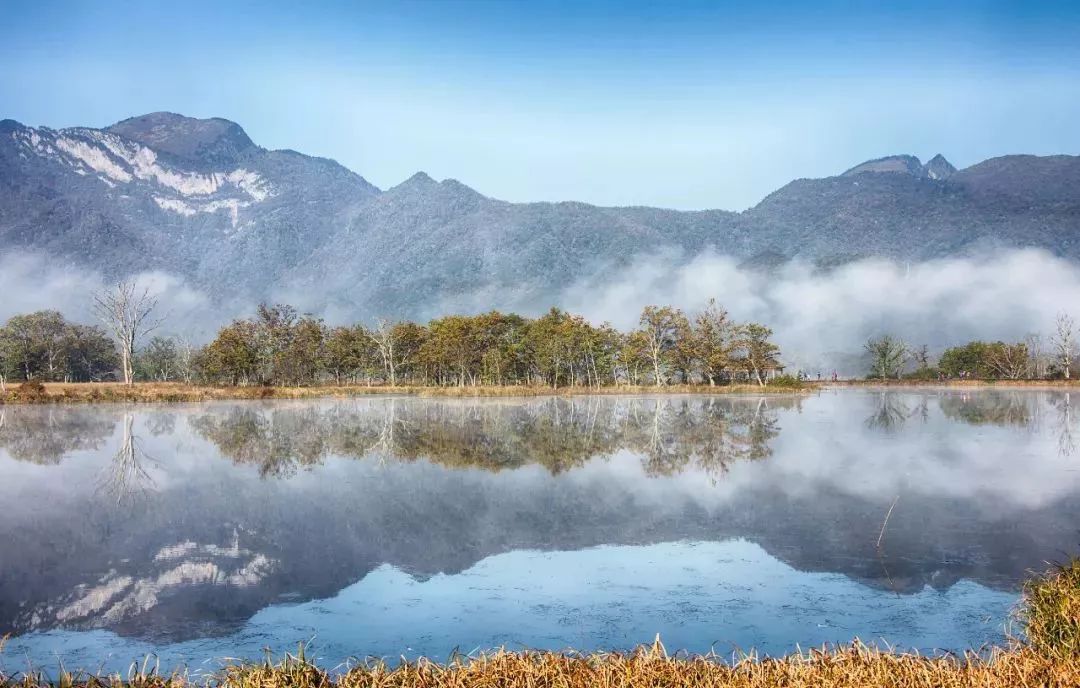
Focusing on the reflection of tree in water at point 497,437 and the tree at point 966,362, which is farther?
the tree at point 966,362

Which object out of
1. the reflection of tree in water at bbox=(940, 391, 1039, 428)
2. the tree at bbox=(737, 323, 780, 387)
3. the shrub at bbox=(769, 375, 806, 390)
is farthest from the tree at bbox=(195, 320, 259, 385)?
the reflection of tree in water at bbox=(940, 391, 1039, 428)

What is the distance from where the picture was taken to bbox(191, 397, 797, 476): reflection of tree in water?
22.9 meters

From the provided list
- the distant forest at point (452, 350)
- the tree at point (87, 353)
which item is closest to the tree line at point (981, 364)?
the distant forest at point (452, 350)

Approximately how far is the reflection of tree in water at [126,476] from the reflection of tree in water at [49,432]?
67.0 inches

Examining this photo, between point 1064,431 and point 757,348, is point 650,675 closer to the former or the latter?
point 1064,431

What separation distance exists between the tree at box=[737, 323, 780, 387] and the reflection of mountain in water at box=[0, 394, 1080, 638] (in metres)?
57.9

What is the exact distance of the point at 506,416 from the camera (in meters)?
41.4

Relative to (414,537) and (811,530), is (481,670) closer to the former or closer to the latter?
(414,537)

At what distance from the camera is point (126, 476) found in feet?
66.3

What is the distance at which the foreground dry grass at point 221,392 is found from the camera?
5962cm

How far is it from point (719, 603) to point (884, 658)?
3.11m

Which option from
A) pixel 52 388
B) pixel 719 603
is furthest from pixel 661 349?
pixel 719 603

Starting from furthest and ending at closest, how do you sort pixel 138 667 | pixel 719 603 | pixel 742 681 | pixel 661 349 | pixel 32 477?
pixel 661 349, pixel 32 477, pixel 719 603, pixel 138 667, pixel 742 681

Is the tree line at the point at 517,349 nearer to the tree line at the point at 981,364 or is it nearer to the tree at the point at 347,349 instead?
the tree at the point at 347,349
